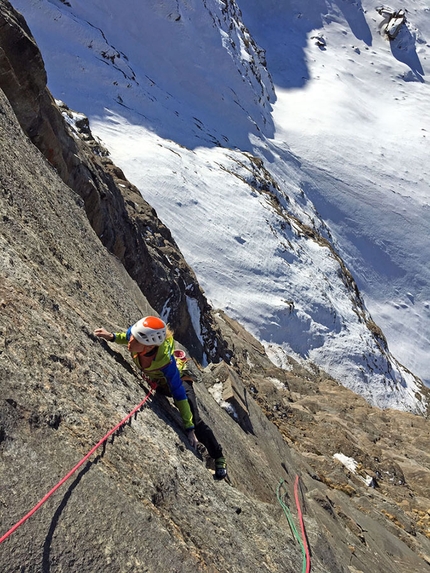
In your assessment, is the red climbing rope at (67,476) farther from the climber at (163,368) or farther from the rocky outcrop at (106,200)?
the rocky outcrop at (106,200)

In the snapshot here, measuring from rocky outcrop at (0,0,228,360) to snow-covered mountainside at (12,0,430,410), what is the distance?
27.7 ft

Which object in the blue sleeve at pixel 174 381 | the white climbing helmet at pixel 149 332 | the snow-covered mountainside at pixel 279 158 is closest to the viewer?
the white climbing helmet at pixel 149 332

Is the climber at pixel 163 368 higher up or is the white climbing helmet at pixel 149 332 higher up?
the white climbing helmet at pixel 149 332

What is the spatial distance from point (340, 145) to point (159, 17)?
25.5m

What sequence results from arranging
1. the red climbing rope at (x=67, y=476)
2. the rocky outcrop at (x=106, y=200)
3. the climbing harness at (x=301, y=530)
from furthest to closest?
1. the rocky outcrop at (x=106, y=200)
2. the climbing harness at (x=301, y=530)
3. the red climbing rope at (x=67, y=476)

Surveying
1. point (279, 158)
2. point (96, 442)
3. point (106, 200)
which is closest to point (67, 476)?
point (96, 442)

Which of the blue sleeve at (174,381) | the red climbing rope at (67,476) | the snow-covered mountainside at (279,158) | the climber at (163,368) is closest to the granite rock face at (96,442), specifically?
the red climbing rope at (67,476)

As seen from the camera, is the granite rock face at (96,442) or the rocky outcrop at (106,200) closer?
the granite rock face at (96,442)

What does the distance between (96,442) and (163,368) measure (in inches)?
65.0

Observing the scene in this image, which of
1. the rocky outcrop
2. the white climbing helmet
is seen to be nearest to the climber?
the white climbing helmet

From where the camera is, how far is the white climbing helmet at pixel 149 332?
16.9 feet

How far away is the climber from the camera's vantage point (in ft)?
17.1

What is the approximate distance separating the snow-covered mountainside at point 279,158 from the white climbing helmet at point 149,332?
21.9 m

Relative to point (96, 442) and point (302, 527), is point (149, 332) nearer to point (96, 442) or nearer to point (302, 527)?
point (96, 442)
